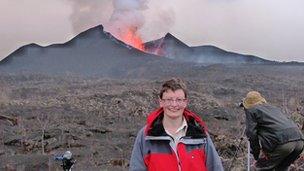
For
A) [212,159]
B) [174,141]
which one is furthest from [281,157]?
[174,141]

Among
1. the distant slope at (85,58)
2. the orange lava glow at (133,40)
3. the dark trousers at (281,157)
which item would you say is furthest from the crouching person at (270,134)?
the orange lava glow at (133,40)

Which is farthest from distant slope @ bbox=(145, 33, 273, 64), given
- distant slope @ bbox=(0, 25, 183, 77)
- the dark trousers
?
the dark trousers

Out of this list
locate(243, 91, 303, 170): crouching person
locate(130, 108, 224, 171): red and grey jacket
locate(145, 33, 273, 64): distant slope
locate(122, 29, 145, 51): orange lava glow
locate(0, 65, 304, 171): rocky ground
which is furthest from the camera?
locate(145, 33, 273, 64): distant slope

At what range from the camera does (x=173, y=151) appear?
3453 millimetres

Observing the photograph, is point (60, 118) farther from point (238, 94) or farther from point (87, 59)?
point (87, 59)

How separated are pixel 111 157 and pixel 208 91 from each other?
19271mm

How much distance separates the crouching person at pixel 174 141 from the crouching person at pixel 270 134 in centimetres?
246

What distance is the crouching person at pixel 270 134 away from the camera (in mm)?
5844

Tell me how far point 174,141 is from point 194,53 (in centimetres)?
8320

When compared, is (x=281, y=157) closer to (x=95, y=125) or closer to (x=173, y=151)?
(x=173, y=151)

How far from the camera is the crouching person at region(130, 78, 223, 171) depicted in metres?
3.45

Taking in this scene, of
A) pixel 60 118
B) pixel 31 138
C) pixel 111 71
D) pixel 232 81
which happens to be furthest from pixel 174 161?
pixel 111 71

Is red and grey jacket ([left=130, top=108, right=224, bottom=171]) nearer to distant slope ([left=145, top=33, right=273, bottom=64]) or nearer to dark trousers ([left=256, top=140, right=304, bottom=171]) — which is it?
dark trousers ([left=256, top=140, right=304, bottom=171])

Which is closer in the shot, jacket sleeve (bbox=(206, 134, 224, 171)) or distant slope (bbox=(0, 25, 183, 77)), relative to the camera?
jacket sleeve (bbox=(206, 134, 224, 171))
